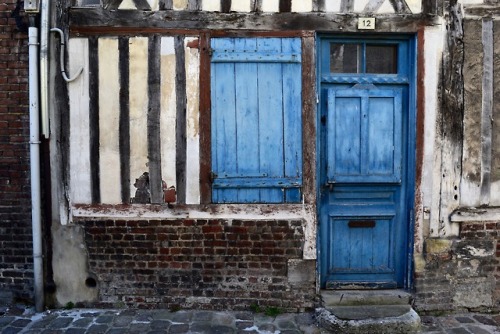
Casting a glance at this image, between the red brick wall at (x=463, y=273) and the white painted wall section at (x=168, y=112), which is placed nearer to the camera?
the white painted wall section at (x=168, y=112)

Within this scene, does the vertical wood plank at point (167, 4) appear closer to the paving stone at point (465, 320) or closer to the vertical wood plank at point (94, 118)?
the vertical wood plank at point (94, 118)

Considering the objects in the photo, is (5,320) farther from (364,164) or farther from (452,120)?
(452,120)

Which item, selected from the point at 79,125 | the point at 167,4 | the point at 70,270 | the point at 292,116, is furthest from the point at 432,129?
the point at 70,270

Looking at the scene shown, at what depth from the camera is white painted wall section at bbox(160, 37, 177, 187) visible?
461 cm

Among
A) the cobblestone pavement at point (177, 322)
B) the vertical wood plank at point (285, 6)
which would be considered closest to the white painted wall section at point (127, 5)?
the vertical wood plank at point (285, 6)

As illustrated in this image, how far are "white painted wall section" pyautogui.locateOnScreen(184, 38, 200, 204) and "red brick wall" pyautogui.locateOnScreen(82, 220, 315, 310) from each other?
0.34 m

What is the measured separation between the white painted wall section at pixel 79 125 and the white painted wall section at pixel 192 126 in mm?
1002

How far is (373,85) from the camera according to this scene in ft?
15.5

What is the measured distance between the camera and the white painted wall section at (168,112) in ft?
15.1

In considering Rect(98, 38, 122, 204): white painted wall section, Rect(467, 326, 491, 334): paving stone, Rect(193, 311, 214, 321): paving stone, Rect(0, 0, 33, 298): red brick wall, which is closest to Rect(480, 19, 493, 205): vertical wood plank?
Rect(467, 326, 491, 334): paving stone

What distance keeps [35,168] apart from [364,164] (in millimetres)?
3304

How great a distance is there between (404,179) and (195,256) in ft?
7.50

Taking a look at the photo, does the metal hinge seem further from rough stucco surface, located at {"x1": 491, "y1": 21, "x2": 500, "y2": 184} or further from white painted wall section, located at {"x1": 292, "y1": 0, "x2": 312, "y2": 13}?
rough stucco surface, located at {"x1": 491, "y1": 21, "x2": 500, "y2": 184}

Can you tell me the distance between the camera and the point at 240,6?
15.0 ft
